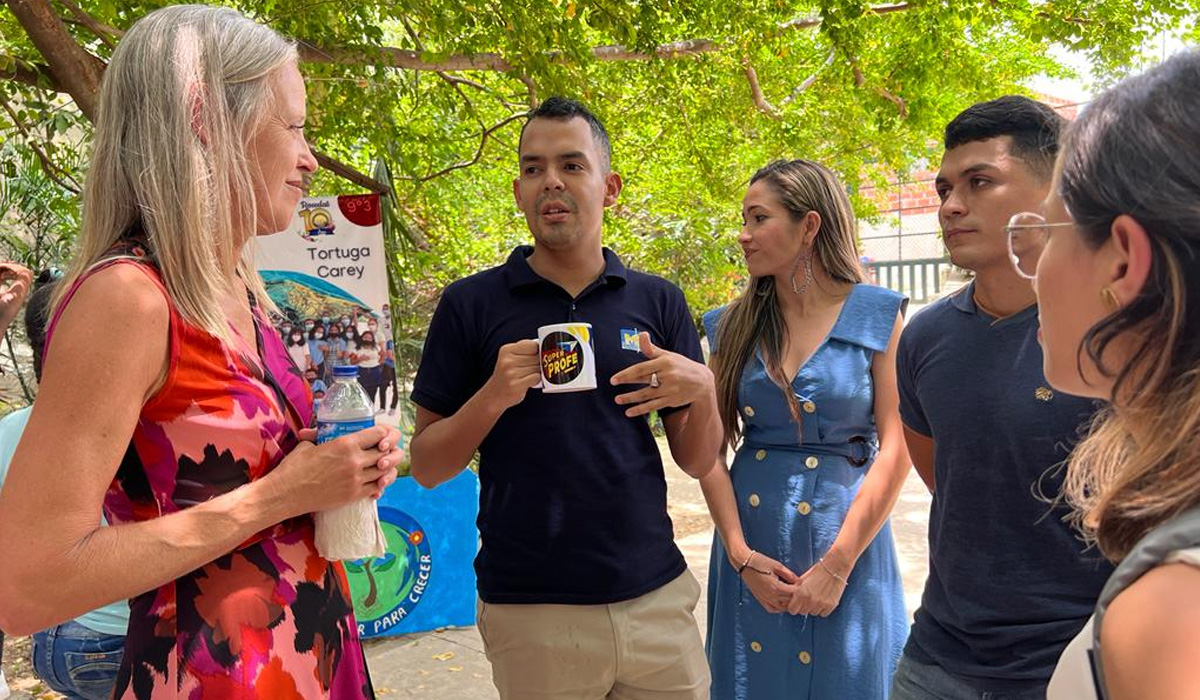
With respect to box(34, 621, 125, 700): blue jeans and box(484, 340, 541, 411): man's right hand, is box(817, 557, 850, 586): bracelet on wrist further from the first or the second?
box(34, 621, 125, 700): blue jeans

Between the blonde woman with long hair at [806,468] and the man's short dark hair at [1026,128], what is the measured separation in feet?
2.87

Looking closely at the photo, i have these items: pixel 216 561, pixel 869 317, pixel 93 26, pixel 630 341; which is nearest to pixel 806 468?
pixel 869 317

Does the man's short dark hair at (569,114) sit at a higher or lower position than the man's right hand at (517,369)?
higher

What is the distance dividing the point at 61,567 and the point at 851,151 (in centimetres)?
1016

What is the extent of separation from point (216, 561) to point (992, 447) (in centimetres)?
167

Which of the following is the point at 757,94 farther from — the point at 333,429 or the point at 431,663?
the point at 333,429

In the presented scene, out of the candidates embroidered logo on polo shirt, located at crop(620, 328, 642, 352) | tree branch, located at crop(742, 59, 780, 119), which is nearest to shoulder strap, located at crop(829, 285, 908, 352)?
embroidered logo on polo shirt, located at crop(620, 328, 642, 352)

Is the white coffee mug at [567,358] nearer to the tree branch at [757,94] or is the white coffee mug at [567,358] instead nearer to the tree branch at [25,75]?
the tree branch at [25,75]

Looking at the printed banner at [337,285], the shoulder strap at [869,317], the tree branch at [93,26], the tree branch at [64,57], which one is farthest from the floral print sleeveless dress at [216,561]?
the tree branch at [93,26]

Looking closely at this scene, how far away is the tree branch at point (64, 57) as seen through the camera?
12.0ft

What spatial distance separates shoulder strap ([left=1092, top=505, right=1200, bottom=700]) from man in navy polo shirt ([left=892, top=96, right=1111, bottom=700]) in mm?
1137

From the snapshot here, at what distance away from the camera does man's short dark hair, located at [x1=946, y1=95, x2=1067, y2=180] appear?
2.40 metres

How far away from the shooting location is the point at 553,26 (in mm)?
5121

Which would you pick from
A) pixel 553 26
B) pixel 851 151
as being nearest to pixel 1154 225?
pixel 553 26
